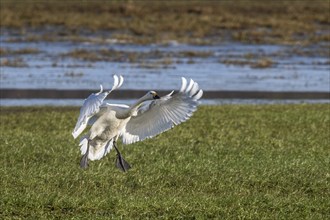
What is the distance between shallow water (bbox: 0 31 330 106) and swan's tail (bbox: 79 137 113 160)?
12.7 m

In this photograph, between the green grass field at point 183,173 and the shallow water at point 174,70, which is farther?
the shallow water at point 174,70

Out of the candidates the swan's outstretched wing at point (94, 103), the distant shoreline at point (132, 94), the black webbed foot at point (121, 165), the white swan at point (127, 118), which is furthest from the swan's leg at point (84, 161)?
the distant shoreline at point (132, 94)

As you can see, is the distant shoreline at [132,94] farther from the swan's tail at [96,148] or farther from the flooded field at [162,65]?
the swan's tail at [96,148]

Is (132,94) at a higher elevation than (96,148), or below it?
below

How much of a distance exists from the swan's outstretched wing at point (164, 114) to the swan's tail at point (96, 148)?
291mm

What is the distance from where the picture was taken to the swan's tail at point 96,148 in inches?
449

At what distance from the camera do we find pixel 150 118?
36.3ft

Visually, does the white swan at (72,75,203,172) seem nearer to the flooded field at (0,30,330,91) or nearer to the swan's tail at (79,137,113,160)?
the swan's tail at (79,137,113,160)

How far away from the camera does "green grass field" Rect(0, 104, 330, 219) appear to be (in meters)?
9.43

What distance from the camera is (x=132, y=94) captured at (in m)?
23.5

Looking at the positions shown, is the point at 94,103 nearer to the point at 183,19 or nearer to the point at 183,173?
the point at 183,173

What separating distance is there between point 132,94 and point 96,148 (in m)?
12.0

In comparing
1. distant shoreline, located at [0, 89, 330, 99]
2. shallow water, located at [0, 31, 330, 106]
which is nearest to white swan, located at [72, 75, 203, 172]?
distant shoreline, located at [0, 89, 330, 99]

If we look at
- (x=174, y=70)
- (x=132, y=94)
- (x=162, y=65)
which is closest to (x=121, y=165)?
(x=132, y=94)
